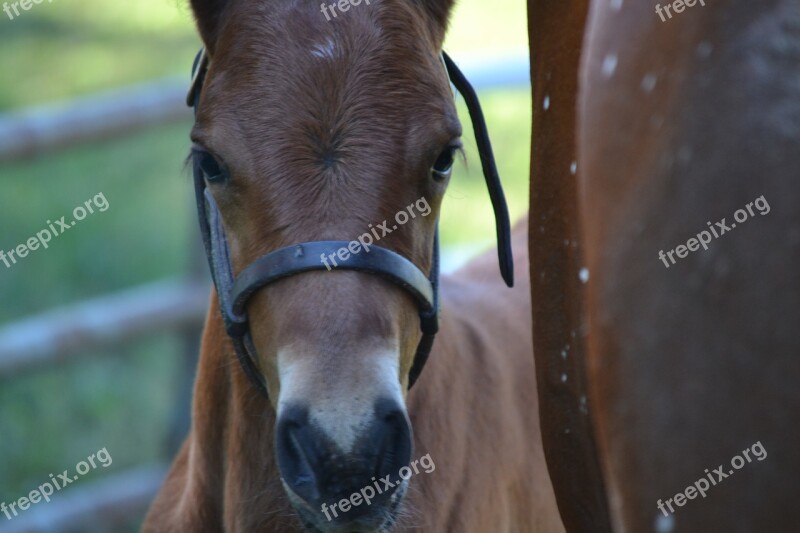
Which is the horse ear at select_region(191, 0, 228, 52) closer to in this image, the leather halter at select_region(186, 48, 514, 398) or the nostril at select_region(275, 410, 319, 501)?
the leather halter at select_region(186, 48, 514, 398)

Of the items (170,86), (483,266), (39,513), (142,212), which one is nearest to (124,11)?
(142,212)

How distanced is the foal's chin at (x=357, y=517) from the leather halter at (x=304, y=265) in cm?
36

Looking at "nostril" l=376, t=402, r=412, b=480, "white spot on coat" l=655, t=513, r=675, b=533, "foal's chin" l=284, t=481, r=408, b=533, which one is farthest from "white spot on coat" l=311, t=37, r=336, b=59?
"white spot on coat" l=655, t=513, r=675, b=533

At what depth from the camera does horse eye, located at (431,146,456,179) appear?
6.91 ft

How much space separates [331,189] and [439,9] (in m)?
0.58

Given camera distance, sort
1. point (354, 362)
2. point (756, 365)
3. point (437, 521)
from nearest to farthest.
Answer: point (756, 365), point (354, 362), point (437, 521)

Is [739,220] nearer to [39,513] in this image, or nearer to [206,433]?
[206,433]

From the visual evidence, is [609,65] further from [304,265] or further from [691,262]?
[304,265]

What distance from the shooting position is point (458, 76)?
239 centimetres

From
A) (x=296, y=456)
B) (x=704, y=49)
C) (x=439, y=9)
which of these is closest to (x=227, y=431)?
(x=296, y=456)

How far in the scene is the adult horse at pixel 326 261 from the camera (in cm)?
182

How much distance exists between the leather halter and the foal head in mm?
24

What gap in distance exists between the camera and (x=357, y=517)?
6.12 ft

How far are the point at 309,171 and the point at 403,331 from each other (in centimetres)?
37
